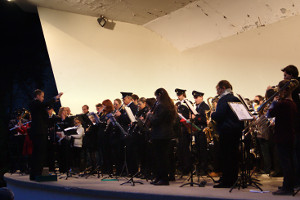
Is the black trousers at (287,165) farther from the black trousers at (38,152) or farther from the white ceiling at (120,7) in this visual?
the white ceiling at (120,7)

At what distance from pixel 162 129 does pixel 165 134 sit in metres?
0.10

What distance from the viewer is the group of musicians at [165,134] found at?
4.68 meters

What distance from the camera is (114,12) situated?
1158cm

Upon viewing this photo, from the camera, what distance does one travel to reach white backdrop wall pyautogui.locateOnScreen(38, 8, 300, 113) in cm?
915

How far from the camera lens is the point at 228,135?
5.33 meters

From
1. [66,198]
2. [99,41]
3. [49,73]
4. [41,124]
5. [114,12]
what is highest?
[114,12]

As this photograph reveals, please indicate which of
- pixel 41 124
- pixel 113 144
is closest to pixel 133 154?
pixel 113 144

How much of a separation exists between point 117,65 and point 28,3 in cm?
346

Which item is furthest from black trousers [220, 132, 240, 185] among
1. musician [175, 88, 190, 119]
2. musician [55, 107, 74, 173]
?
musician [55, 107, 74, 173]

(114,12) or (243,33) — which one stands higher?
(114,12)

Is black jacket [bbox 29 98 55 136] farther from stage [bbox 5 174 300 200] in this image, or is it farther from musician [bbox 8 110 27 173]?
musician [bbox 8 110 27 173]

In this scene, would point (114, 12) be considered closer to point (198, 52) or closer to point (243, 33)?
point (198, 52)

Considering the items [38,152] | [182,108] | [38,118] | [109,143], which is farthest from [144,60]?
[38,152]

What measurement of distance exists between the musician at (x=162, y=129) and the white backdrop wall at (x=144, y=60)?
13.2ft
